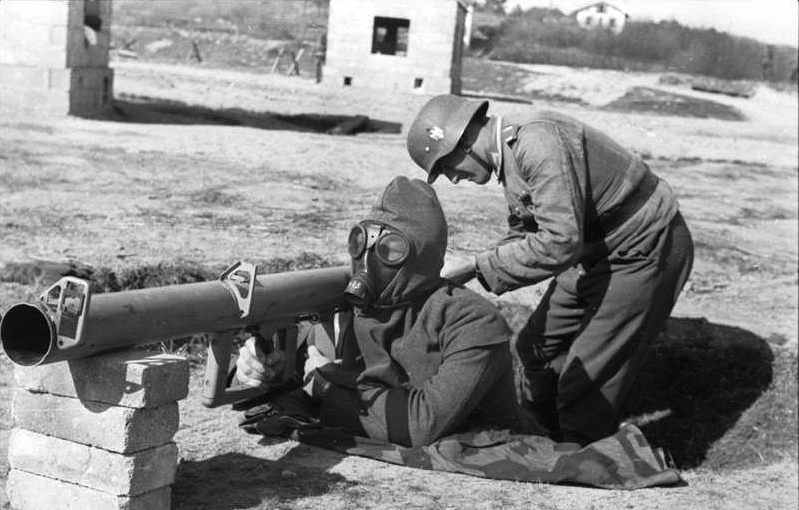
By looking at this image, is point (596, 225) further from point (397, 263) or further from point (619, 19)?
point (619, 19)

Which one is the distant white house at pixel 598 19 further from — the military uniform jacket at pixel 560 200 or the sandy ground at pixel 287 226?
the military uniform jacket at pixel 560 200

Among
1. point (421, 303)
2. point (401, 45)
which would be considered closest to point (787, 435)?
point (421, 303)

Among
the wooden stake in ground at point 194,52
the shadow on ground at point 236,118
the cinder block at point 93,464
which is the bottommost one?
the cinder block at point 93,464

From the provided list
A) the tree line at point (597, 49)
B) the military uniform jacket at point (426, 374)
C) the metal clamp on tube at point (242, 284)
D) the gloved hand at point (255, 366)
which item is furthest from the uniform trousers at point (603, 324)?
the tree line at point (597, 49)

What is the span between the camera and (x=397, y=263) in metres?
4.92

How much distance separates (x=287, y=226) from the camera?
33.3 feet

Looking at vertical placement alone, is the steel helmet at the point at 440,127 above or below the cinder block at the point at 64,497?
above

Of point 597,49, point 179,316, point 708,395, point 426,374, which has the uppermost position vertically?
point 597,49

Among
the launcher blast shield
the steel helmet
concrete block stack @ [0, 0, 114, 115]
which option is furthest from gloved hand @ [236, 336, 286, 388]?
concrete block stack @ [0, 0, 114, 115]

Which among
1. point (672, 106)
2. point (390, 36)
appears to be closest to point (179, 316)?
point (672, 106)

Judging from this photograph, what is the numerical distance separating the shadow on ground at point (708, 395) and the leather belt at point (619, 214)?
2127 millimetres

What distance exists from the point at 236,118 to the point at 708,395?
13.0m

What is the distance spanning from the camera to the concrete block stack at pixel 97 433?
397 cm

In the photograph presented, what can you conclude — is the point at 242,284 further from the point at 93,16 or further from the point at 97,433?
the point at 93,16
